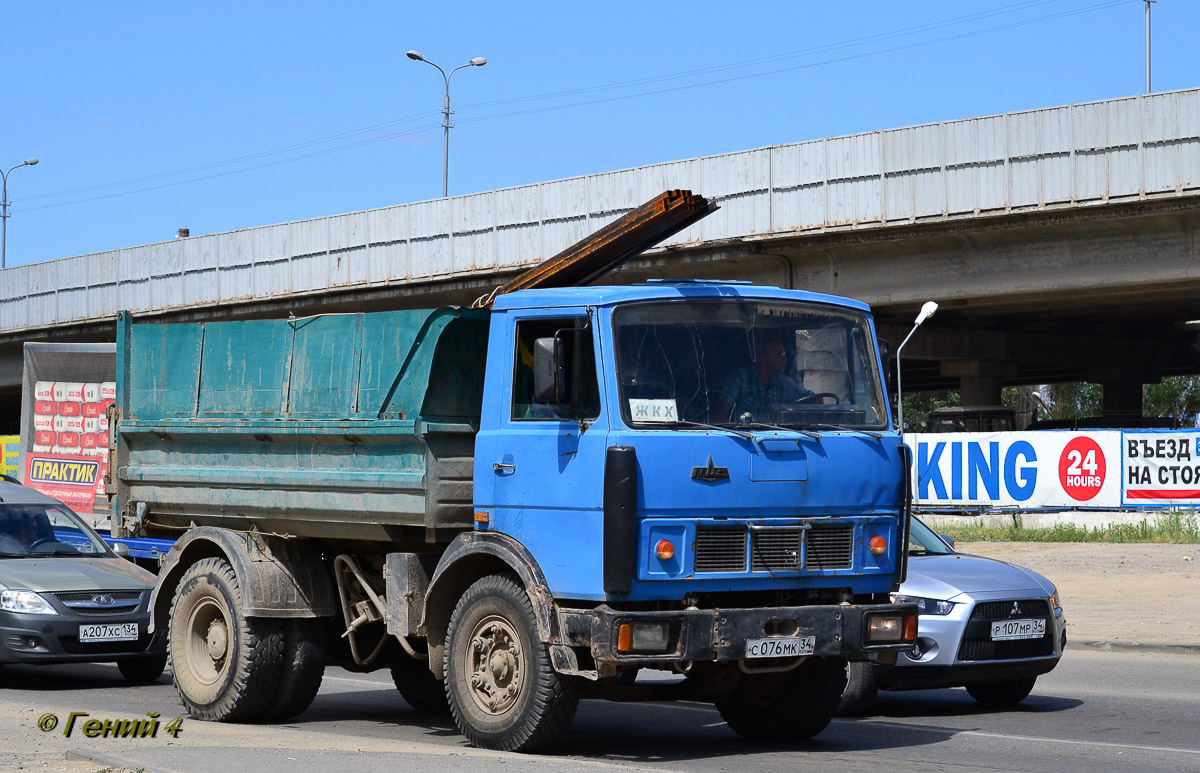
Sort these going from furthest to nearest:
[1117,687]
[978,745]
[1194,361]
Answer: [1194,361]
[1117,687]
[978,745]

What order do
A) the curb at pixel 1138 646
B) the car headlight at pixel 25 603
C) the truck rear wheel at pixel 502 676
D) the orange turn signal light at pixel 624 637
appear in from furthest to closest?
the curb at pixel 1138 646 → the car headlight at pixel 25 603 → the truck rear wheel at pixel 502 676 → the orange turn signal light at pixel 624 637

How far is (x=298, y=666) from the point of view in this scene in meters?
9.87

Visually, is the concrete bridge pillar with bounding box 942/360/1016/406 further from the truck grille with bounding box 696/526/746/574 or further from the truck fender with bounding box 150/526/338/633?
the truck grille with bounding box 696/526/746/574

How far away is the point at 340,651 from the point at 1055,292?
21892mm

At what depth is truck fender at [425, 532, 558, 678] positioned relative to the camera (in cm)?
797

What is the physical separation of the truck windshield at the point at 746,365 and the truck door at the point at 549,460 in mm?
224

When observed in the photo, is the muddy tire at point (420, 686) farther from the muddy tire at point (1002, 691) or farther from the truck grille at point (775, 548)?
the muddy tire at point (1002, 691)

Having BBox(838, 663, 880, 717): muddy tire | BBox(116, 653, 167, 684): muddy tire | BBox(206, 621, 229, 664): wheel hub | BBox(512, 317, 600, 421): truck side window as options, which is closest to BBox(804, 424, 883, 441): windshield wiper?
BBox(512, 317, 600, 421): truck side window

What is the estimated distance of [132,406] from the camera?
1094 cm

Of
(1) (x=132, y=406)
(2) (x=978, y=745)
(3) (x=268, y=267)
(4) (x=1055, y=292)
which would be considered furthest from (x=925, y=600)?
(3) (x=268, y=267)

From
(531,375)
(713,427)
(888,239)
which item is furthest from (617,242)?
(888,239)

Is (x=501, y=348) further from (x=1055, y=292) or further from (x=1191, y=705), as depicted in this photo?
(x=1055, y=292)

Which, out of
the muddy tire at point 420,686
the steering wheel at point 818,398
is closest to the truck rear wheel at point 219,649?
the muddy tire at point 420,686

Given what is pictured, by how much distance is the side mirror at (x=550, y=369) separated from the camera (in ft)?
25.9
